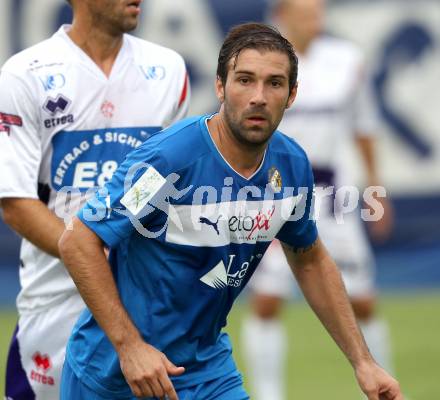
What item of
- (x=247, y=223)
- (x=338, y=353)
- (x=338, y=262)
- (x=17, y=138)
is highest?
(x=17, y=138)

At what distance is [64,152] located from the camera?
235 inches

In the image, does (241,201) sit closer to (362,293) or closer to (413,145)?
(362,293)

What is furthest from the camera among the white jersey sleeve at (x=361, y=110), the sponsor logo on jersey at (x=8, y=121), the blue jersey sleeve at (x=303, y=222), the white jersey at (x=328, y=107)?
the white jersey sleeve at (x=361, y=110)

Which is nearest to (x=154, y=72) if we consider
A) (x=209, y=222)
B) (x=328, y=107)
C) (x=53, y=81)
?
(x=53, y=81)

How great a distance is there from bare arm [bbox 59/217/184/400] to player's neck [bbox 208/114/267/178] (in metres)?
0.59

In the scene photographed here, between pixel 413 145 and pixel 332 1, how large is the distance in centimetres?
161

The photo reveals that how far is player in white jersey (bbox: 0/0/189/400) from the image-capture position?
A: 586cm

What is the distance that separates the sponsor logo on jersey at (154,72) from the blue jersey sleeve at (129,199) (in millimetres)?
1397

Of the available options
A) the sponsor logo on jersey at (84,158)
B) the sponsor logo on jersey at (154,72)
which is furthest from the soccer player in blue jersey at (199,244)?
the sponsor logo on jersey at (154,72)

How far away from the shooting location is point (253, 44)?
16.0ft

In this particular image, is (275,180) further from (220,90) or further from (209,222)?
(220,90)

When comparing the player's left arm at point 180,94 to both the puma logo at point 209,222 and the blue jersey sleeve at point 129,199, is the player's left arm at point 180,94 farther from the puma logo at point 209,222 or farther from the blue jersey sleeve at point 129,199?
the blue jersey sleeve at point 129,199

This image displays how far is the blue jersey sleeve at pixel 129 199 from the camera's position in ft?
15.8

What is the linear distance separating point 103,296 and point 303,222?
954mm
